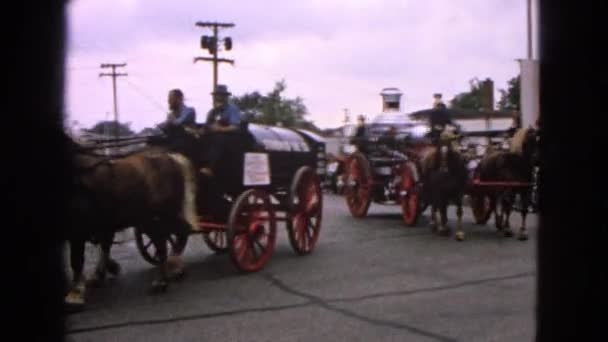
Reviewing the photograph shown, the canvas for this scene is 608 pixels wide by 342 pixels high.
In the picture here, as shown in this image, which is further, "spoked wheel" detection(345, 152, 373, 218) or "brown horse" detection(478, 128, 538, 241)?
"spoked wheel" detection(345, 152, 373, 218)

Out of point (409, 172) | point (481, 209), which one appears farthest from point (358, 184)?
point (481, 209)

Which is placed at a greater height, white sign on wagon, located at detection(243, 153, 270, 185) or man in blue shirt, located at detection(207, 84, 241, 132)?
man in blue shirt, located at detection(207, 84, 241, 132)

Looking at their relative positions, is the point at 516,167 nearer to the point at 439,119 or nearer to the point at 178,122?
the point at 439,119

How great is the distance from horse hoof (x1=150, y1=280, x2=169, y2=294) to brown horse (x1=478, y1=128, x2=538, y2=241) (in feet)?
20.5

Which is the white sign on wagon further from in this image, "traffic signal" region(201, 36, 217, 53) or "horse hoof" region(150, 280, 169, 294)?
"traffic signal" region(201, 36, 217, 53)

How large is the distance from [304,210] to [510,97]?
43880 millimetres

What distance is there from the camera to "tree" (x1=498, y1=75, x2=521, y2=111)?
47881 mm

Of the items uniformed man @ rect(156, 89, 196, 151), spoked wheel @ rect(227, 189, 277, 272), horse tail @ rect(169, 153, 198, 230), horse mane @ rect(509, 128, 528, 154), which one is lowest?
spoked wheel @ rect(227, 189, 277, 272)

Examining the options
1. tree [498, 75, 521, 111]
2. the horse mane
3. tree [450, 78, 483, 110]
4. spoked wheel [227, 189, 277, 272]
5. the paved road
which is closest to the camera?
the paved road

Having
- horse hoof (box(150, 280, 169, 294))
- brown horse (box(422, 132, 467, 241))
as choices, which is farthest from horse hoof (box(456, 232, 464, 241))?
horse hoof (box(150, 280, 169, 294))

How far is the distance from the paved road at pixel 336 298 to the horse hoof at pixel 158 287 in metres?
0.10

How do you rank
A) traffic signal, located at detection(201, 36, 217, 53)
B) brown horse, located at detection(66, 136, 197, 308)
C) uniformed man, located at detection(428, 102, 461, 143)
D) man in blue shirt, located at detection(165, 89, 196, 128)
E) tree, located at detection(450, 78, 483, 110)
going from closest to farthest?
1. brown horse, located at detection(66, 136, 197, 308)
2. man in blue shirt, located at detection(165, 89, 196, 128)
3. uniformed man, located at detection(428, 102, 461, 143)
4. traffic signal, located at detection(201, 36, 217, 53)
5. tree, located at detection(450, 78, 483, 110)

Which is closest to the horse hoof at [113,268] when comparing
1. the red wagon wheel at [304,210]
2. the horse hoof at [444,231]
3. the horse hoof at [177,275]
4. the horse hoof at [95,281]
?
the horse hoof at [95,281]

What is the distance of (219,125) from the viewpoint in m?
9.90
